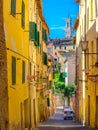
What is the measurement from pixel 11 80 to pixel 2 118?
8.19 m

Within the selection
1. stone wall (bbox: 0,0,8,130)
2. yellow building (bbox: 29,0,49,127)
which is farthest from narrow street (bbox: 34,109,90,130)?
stone wall (bbox: 0,0,8,130)

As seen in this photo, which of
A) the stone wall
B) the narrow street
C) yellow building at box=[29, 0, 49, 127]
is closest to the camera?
the stone wall

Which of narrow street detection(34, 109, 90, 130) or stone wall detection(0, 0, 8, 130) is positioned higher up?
stone wall detection(0, 0, 8, 130)

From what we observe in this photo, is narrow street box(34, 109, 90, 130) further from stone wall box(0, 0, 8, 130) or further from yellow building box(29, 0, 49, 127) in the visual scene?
stone wall box(0, 0, 8, 130)

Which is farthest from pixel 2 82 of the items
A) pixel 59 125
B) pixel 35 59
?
pixel 35 59

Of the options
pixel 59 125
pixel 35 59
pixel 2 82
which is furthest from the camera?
pixel 35 59

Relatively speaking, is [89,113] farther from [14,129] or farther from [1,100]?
[1,100]

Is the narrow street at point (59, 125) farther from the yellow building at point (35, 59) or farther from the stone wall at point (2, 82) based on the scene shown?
the stone wall at point (2, 82)

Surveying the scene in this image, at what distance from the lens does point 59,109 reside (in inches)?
3398

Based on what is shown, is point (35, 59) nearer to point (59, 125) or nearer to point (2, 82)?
point (59, 125)

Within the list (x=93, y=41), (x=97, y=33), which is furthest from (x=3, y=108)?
(x=93, y=41)

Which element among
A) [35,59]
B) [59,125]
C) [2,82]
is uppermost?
[35,59]

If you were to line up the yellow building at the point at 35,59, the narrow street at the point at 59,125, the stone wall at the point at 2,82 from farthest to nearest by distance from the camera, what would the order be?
the narrow street at the point at 59,125, the yellow building at the point at 35,59, the stone wall at the point at 2,82

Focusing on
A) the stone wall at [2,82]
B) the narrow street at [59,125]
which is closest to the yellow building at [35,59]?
the narrow street at [59,125]
